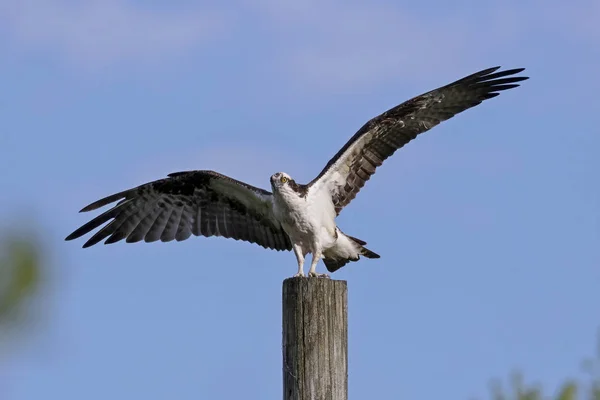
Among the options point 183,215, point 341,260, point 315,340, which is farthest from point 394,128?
point 315,340

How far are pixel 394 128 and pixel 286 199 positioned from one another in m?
1.55

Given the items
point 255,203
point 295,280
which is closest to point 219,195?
point 255,203

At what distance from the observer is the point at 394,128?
9305 mm

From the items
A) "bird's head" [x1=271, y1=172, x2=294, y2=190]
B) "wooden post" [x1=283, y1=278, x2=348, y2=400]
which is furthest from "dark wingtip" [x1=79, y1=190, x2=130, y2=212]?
"wooden post" [x1=283, y1=278, x2=348, y2=400]

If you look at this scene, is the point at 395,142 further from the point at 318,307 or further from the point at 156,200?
the point at 318,307

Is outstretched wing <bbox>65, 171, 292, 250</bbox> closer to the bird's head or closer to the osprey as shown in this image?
the osprey

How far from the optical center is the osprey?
856 cm

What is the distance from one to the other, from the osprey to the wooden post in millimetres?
3134

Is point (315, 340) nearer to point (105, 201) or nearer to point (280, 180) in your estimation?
point (280, 180)

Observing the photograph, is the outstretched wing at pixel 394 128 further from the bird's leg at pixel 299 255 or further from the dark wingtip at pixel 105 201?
the dark wingtip at pixel 105 201

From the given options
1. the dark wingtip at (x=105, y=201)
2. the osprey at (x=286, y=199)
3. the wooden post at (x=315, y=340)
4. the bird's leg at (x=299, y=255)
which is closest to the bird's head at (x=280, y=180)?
the osprey at (x=286, y=199)

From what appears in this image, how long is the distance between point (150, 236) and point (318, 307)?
4757 millimetres

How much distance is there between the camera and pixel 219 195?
9469mm

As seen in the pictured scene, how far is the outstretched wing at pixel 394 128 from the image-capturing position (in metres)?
8.99
